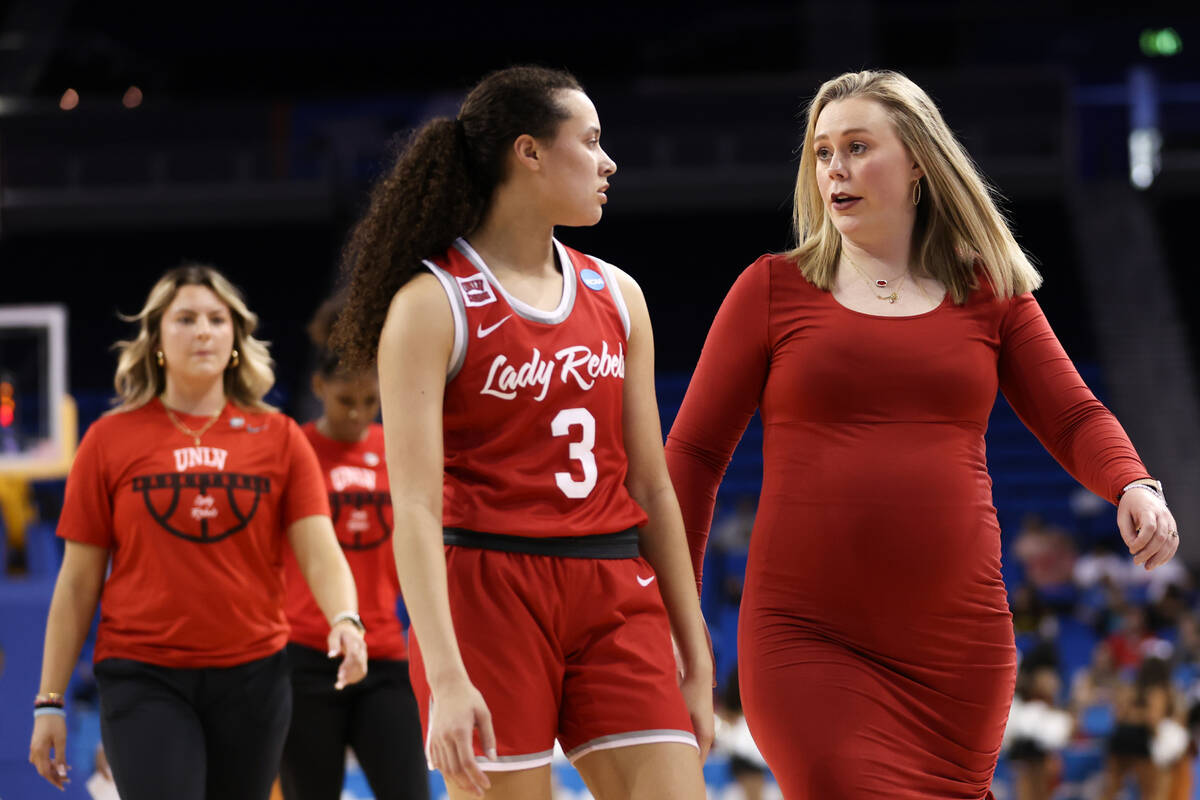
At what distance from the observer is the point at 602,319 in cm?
280

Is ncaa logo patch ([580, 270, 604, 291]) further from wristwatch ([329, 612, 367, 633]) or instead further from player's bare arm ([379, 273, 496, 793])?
wristwatch ([329, 612, 367, 633])

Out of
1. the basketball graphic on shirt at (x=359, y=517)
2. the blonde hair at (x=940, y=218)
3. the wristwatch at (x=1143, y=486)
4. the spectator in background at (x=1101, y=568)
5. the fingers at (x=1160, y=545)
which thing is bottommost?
the spectator in background at (x=1101, y=568)

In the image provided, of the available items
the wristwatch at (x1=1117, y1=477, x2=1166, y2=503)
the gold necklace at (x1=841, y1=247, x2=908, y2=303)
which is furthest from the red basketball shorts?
the wristwatch at (x1=1117, y1=477, x2=1166, y2=503)

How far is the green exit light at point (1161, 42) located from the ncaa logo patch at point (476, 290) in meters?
18.9

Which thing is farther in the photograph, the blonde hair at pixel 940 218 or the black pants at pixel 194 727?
the black pants at pixel 194 727

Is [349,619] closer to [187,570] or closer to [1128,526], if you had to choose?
[187,570]

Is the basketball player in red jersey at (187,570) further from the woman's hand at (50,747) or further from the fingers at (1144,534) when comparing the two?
the fingers at (1144,534)

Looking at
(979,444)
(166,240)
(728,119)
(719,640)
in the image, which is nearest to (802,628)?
(979,444)

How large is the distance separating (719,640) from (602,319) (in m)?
10.3

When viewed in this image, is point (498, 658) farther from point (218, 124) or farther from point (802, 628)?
point (218, 124)

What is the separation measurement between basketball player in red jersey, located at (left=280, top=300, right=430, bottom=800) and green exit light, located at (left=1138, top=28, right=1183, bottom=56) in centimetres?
1702

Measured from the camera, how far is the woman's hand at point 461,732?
7.86 ft

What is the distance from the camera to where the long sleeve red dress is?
2.86 meters

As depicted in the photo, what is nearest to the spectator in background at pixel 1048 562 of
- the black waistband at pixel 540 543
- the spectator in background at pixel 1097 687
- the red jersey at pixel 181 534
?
the spectator in background at pixel 1097 687
